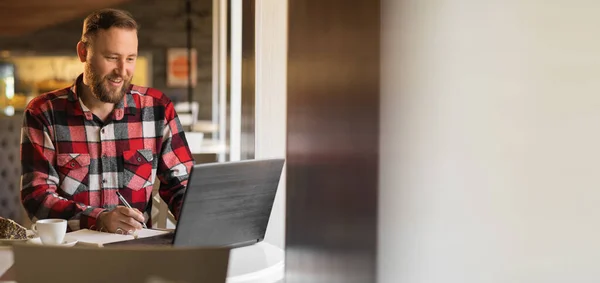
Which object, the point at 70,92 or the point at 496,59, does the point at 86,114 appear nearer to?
the point at 70,92

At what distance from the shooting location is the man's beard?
228 centimetres

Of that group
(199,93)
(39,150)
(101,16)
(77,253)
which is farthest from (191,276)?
(199,93)

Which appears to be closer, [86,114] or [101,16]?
[86,114]

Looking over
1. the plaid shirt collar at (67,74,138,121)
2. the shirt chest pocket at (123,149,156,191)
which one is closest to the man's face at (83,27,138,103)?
the plaid shirt collar at (67,74,138,121)

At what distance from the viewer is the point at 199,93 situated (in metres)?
6.12

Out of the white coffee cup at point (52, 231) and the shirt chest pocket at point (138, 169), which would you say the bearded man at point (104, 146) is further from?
the white coffee cup at point (52, 231)

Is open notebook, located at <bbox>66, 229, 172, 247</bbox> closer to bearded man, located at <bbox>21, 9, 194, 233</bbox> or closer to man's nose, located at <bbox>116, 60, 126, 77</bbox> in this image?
bearded man, located at <bbox>21, 9, 194, 233</bbox>

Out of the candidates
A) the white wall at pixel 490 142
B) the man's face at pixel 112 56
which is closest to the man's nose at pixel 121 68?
the man's face at pixel 112 56

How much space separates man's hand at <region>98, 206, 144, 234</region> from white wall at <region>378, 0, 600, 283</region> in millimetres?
812

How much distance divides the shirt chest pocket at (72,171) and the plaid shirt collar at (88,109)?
0.14m

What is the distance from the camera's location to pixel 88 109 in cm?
223

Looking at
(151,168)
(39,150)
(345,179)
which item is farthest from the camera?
(151,168)

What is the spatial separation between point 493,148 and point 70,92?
1735mm

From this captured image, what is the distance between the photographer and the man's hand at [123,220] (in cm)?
159
